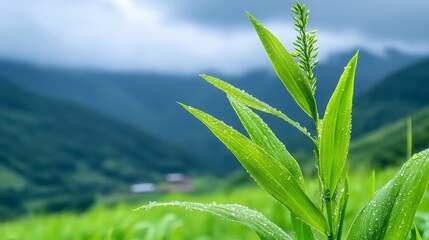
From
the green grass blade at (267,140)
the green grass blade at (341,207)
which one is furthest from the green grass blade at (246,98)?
the green grass blade at (341,207)

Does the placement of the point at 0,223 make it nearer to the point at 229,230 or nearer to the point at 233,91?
the point at 229,230

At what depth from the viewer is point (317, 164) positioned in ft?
5.84

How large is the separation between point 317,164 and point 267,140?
17cm

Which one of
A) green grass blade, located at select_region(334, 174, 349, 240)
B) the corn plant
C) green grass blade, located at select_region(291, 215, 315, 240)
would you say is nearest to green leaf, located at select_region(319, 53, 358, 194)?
the corn plant

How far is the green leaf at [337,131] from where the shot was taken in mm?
1727

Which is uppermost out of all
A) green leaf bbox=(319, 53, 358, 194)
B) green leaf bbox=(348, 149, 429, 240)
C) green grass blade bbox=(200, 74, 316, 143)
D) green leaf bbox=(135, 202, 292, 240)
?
green grass blade bbox=(200, 74, 316, 143)

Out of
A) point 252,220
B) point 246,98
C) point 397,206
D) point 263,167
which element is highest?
point 246,98

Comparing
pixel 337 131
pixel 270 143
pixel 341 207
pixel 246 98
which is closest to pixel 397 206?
pixel 341 207

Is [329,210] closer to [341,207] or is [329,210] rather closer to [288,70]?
[341,207]

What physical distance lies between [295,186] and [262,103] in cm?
26

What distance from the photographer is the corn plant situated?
171 centimetres

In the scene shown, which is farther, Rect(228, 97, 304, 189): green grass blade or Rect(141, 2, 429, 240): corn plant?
Rect(228, 97, 304, 189): green grass blade

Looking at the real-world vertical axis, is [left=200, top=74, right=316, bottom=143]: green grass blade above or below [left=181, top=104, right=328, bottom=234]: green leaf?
above

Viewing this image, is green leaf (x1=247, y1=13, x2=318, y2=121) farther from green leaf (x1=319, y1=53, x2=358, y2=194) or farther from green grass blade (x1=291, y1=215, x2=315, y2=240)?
green grass blade (x1=291, y1=215, x2=315, y2=240)
